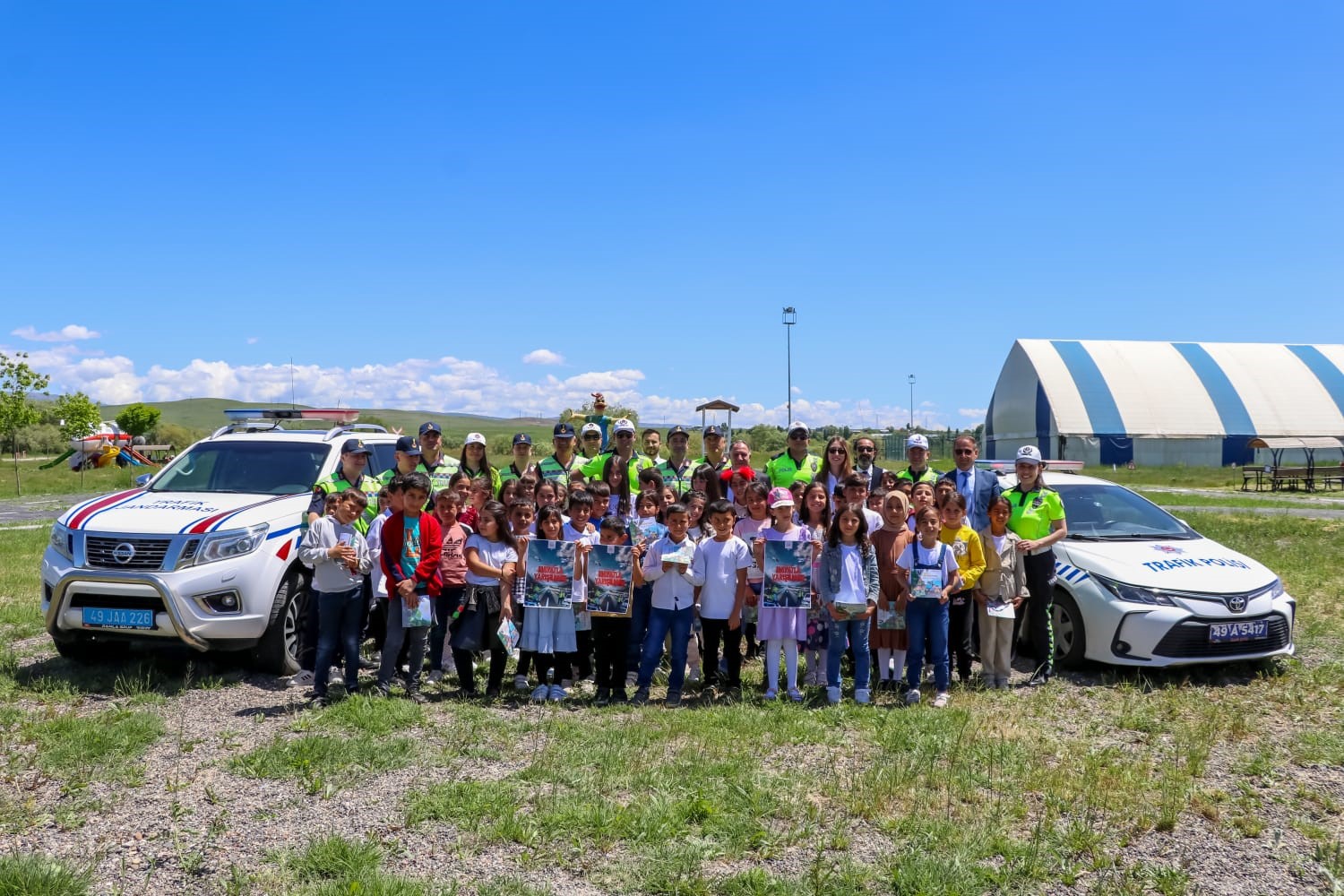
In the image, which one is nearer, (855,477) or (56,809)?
(56,809)

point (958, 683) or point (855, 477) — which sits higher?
point (855, 477)

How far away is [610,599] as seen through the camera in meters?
6.58

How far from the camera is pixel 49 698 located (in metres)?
6.38

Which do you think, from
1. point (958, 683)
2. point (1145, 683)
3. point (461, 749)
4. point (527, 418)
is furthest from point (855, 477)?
point (527, 418)

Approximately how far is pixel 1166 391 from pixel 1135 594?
46.9m

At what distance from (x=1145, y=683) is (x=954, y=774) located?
279 cm

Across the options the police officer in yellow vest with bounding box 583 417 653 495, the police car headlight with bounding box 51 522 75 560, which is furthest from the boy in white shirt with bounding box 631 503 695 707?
the police car headlight with bounding box 51 522 75 560

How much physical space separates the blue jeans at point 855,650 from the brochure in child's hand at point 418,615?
2.86 m

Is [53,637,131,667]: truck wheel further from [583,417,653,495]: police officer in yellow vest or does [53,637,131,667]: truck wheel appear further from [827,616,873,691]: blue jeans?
[827,616,873,691]: blue jeans

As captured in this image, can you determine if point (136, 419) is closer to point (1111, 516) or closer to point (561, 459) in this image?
point (561, 459)

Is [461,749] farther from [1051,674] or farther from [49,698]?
[1051,674]

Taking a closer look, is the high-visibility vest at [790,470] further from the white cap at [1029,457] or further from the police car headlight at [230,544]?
the police car headlight at [230,544]

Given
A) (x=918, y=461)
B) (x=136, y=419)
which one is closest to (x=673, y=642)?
(x=918, y=461)

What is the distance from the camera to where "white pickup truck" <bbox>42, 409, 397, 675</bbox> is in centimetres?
646
